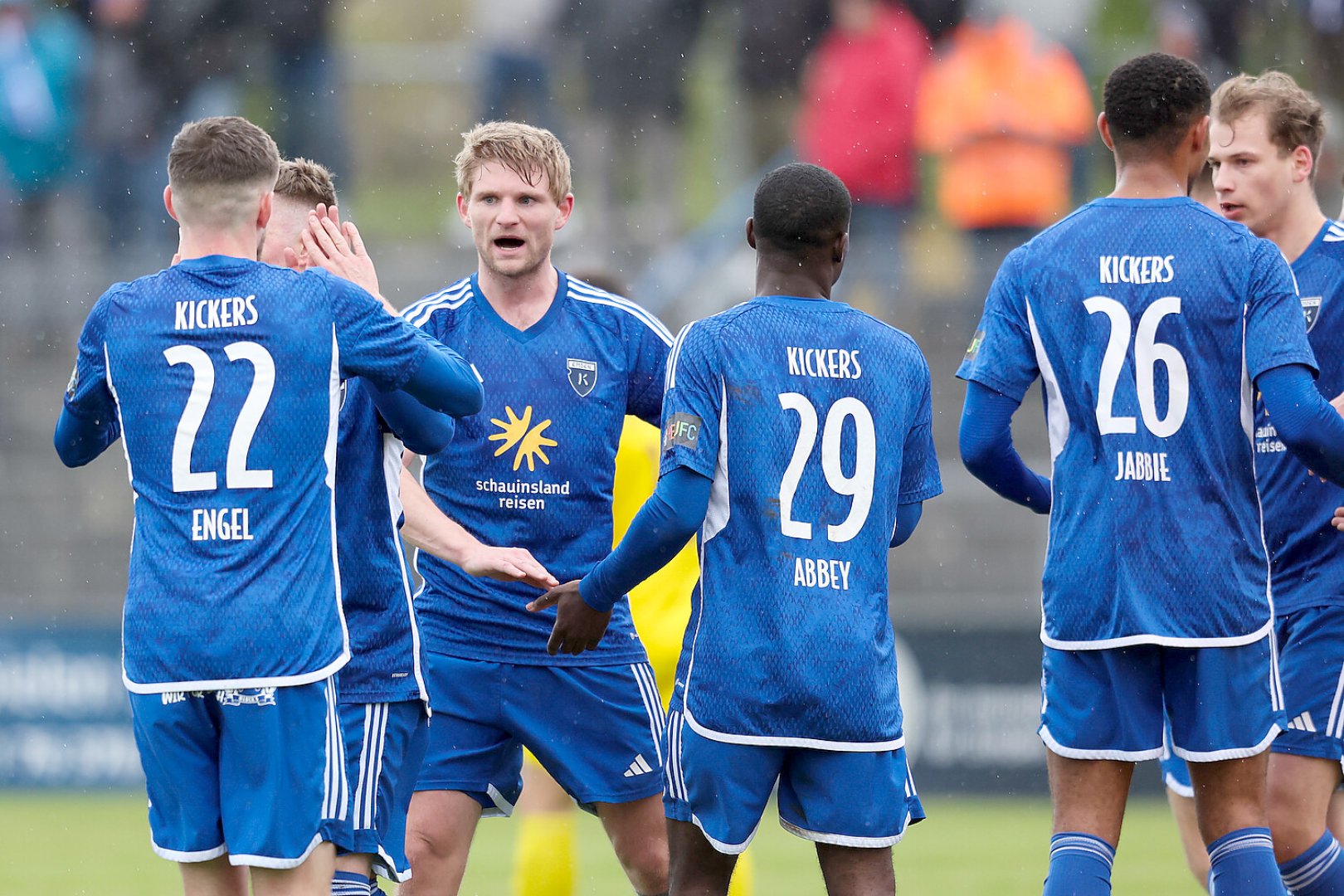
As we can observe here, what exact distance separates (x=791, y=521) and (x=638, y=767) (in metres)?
1.33

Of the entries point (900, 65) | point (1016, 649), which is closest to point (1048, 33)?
point (900, 65)

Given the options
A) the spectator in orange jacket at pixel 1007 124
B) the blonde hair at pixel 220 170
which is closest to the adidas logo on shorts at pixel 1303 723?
the blonde hair at pixel 220 170

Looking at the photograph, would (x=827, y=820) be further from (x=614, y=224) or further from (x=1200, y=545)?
(x=614, y=224)

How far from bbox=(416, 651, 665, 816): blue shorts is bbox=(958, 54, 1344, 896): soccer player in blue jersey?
1.33 metres

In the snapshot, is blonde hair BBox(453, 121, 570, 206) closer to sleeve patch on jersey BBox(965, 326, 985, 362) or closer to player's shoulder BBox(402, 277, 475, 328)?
player's shoulder BBox(402, 277, 475, 328)

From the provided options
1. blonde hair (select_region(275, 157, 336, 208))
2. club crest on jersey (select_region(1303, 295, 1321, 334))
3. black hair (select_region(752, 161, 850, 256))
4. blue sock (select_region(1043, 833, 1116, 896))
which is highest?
blonde hair (select_region(275, 157, 336, 208))

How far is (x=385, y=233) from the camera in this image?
15.2 m

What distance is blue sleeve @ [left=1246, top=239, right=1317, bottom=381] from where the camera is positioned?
450 cm

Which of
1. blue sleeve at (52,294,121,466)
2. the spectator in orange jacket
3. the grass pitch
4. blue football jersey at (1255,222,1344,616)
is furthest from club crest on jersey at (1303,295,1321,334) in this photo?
the spectator in orange jacket

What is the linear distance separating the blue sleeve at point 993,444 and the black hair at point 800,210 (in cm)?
55

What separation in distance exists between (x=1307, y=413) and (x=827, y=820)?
152 cm

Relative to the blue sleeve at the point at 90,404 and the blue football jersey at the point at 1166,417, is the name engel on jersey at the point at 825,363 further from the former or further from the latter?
the blue sleeve at the point at 90,404

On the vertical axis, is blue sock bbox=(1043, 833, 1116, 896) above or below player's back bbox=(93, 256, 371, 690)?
below

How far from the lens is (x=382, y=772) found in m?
4.83
